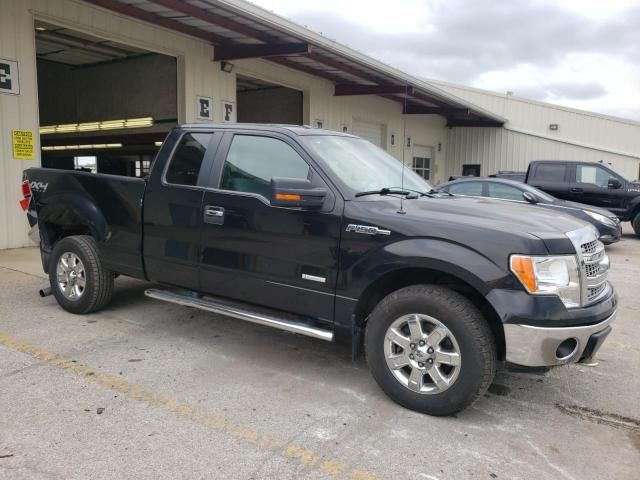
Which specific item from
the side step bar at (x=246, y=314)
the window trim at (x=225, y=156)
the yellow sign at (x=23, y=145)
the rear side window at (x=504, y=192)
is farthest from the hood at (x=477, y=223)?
the yellow sign at (x=23, y=145)

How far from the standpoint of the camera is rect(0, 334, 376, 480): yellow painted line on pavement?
9.46 feet

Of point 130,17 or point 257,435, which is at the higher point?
point 130,17

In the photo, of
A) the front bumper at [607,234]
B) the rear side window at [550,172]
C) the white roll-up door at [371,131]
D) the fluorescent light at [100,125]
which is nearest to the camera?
the front bumper at [607,234]

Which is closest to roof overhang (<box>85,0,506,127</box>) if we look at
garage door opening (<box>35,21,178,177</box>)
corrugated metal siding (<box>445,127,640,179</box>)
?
garage door opening (<box>35,21,178,177</box>)

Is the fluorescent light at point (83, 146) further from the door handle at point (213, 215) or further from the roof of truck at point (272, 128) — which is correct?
the door handle at point (213, 215)

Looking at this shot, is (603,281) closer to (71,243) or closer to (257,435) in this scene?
(257,435)

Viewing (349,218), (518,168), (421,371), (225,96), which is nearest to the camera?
(421,371)

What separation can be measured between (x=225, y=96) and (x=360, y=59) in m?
3.47

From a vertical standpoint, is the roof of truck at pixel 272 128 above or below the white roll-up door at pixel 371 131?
below

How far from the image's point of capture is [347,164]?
4211mm

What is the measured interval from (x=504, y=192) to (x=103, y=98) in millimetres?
13014

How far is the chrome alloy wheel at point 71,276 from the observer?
535 cm

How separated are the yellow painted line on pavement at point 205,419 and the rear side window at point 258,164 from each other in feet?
5.52

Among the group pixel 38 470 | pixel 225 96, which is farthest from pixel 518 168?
pixel 38 470
